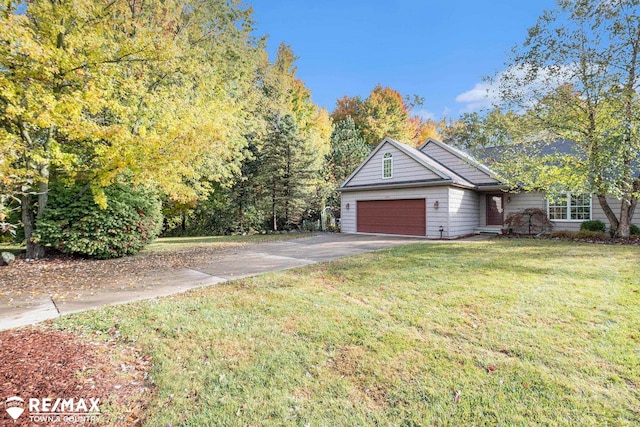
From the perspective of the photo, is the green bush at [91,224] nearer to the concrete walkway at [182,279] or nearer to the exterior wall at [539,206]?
the concrete walkway at [182,279]

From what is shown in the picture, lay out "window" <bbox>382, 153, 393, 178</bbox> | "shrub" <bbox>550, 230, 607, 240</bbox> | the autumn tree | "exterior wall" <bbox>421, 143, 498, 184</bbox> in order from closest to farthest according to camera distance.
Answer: "shrub" <bbox>550, 230, 607, 240</bbox>, "exterior wall" <bbox>421, 143, 498, 184</bbox>, "window" <bbox>382, 153, 393, 178</bbox>, the autumn tree

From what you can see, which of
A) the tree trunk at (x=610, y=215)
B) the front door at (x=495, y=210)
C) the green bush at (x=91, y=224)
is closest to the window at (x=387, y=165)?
the front door at (x=495, y=210)

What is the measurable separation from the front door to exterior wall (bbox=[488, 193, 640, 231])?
188 mm

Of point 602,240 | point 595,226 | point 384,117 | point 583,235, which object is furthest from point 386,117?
point 602,240

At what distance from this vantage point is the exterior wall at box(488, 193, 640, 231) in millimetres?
12578

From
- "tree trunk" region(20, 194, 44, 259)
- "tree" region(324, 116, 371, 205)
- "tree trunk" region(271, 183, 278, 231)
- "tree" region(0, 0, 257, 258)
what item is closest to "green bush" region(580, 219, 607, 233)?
"tree" region(324, 116, 371, 205)

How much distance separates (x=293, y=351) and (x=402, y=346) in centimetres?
118

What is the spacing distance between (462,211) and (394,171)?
3.71 m

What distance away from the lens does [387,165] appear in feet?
51.6

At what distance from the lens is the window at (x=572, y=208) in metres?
13.1

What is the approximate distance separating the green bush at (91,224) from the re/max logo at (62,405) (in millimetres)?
7406

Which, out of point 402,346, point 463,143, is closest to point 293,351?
point 402,346

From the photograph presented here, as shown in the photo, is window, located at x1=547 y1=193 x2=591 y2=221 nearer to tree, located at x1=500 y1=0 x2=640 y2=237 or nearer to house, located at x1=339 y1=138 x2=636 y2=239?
house, located at x1=339 y1=138 x2=636 y2=239

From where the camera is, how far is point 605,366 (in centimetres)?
289
